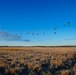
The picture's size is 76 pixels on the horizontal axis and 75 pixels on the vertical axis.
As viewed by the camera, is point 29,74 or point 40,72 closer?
point 29,74

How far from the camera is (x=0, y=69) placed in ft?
65.2

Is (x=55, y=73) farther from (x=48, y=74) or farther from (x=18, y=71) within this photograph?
(x=18, y=71)

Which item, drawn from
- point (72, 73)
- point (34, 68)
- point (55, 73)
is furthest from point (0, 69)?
point (72, 73)

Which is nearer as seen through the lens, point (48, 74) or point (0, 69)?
point (48, 74)

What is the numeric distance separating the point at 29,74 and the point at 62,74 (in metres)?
2.61

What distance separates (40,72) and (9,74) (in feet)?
9.76

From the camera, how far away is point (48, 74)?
60.7 feet

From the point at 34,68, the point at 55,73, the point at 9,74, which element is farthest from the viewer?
the point at 34,68

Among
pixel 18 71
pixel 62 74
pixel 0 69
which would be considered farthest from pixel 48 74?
pixel 0 69

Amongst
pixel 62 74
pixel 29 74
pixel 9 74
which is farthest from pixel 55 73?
pixel 9 74

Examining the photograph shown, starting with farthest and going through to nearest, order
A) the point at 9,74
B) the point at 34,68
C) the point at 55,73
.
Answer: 1. the point at 34,68
2. the point at 55,73
3. the point at 9,74

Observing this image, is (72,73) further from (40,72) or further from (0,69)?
(0,69)

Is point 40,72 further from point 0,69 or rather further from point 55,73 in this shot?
point 0,69

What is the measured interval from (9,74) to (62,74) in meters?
4.17
